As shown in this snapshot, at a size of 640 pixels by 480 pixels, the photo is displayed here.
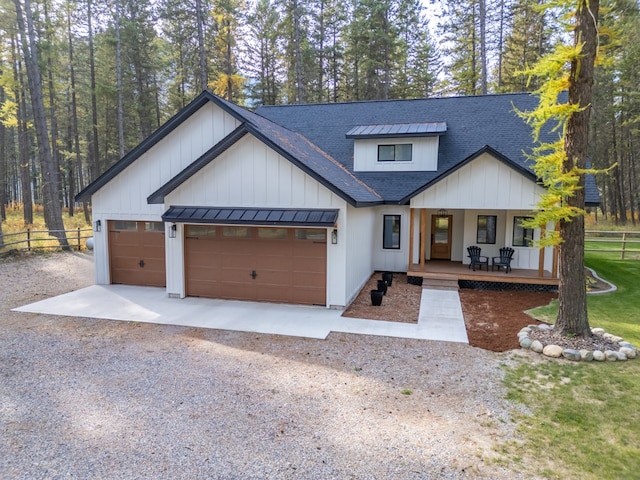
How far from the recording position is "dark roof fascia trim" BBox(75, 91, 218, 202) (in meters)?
10.8

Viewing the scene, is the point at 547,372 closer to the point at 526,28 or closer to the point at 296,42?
the point at 296,42

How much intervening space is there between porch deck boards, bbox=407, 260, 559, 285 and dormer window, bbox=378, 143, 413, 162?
4193 mm

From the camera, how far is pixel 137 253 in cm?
1217

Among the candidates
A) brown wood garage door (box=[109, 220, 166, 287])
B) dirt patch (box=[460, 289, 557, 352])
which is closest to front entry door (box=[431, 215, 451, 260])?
dirt patch (box=[460, 289, 557, 352])

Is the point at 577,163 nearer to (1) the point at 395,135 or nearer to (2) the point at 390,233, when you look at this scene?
(2) the point at 390,233

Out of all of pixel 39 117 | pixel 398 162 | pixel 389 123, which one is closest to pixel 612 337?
pixel 398 162

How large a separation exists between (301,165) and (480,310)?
5738 millimetres

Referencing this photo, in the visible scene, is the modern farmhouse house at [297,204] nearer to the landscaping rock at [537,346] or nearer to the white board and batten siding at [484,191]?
the white board and batten siding at [484,191]

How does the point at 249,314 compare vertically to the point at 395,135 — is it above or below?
below

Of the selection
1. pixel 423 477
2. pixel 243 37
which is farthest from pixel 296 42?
pixel 423 477

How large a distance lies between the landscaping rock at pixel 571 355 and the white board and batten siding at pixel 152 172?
30.6ft

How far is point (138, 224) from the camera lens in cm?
1205

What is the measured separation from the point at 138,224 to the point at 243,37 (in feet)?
66.9

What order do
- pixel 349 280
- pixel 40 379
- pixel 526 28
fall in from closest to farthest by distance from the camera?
pixel 40 379
pixel 349 280
pixel 526 28
